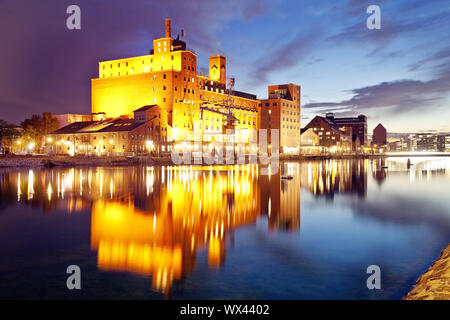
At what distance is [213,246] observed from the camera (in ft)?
34.7

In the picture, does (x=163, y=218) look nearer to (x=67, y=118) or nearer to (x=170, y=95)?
(x=170, y=95)

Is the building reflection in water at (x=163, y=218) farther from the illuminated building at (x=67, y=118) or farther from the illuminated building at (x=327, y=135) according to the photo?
the illuminated building at (x=327, y=135)

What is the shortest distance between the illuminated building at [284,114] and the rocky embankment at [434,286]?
104 metres

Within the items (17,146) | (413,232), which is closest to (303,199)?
(413,232)

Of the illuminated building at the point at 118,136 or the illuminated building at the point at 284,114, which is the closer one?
the illuminated building at the point at 118,136

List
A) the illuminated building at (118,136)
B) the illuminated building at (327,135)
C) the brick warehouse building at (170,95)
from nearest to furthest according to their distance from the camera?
1. the illuminated building at (118,136)
2. the brick warehouse building at (170,95)
3. the illuminated building at (327,135)

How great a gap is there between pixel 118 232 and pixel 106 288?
513 cm

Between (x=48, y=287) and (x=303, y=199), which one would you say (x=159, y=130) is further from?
(x=48, y=287)

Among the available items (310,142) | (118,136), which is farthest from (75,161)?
(310,142)

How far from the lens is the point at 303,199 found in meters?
22.1

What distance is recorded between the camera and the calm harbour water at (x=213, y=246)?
293 inches

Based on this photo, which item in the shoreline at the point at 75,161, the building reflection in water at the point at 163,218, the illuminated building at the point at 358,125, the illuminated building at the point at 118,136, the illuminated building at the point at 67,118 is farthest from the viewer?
the illuminated building at the point at 358,125

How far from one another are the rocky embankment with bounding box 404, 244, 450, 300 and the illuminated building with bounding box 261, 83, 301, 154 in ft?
341

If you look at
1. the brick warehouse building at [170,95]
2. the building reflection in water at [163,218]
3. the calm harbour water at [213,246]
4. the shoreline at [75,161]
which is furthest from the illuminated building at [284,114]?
the calm harbour water at [213,246]
